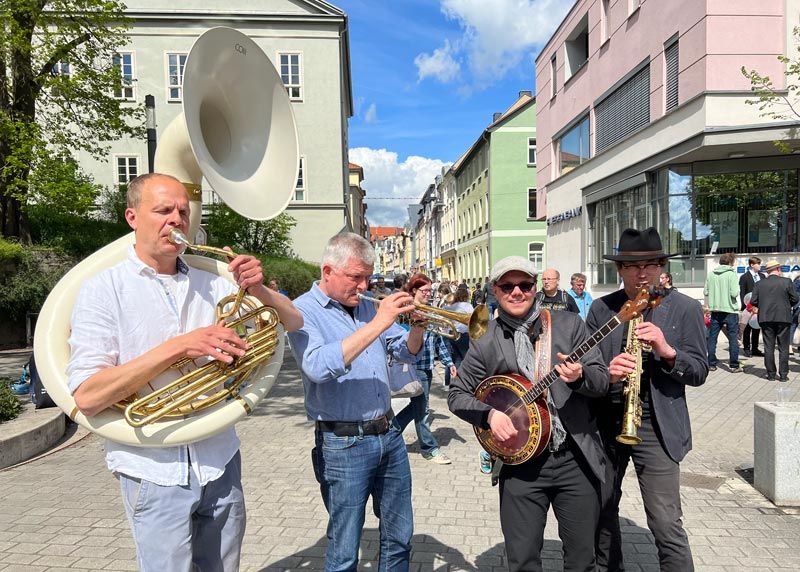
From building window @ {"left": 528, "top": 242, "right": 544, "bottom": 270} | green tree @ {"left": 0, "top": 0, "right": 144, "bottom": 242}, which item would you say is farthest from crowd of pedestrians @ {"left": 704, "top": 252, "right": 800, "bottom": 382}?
building window @ {"left": 528, "top": 242, "right": 544, "bottom": 270}

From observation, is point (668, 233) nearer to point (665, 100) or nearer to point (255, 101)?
point (665, 100)

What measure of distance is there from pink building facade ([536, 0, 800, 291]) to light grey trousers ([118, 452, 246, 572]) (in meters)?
13.0

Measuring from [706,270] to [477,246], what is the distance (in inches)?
1111

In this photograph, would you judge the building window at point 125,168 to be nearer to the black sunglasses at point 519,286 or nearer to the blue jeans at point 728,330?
the blue jeans at point 728,330

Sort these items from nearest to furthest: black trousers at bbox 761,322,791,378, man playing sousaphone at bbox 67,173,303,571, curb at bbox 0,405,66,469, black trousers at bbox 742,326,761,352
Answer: man playing sousaphone at bbox 67,173,303,571 < curb at bbox 0,405,66,469 < black trousers at bbox 761,322,791,378 < black trousers at bbox 742,326,761,352

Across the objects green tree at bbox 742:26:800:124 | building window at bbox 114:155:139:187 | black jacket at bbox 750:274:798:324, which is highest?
building window at bbox 114:155:139:187

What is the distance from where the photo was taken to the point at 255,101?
8.87 feet

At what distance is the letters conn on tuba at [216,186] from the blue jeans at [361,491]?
0.53 m

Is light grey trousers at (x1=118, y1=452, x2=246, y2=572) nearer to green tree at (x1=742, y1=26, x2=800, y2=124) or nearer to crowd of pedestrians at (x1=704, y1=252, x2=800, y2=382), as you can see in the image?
crowd of pedestrians at (x1=704, y1=252, x2=800, y2=382)

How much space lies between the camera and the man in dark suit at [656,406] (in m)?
2.73

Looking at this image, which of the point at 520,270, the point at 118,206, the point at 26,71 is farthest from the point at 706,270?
the point at 118,206

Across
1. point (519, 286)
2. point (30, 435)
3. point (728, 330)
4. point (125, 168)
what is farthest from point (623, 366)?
point (125, 168)

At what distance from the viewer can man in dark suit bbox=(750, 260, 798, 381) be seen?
338 inches

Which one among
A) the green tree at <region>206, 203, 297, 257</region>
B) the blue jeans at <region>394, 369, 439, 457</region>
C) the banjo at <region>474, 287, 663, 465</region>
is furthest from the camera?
the green tree at <region>206, 203, 297, 257</region>
